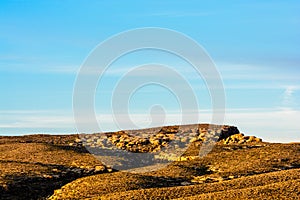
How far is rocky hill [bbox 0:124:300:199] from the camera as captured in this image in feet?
85.9

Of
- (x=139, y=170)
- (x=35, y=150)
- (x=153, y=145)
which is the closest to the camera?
(x=139, y=170)

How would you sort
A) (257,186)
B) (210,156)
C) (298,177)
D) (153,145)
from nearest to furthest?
1. (257,186)
2. (298,177)
3. (210,156)
4. (153,145)

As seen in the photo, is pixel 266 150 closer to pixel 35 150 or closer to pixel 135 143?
pixel 135 143

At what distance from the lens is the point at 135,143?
47812 millimetres

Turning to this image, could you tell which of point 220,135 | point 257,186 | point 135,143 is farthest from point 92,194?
point 220,135

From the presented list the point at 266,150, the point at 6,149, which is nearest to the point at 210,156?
the point at 266,150

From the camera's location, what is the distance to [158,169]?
116 ft

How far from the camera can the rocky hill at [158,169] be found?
2619 cm

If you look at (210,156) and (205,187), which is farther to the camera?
(210,156)

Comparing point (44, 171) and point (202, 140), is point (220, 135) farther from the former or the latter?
point (44, 171)

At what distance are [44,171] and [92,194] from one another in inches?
287

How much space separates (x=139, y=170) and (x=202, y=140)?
41.3 feet

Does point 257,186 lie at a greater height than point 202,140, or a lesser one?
lesser

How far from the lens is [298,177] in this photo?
28625 mm
